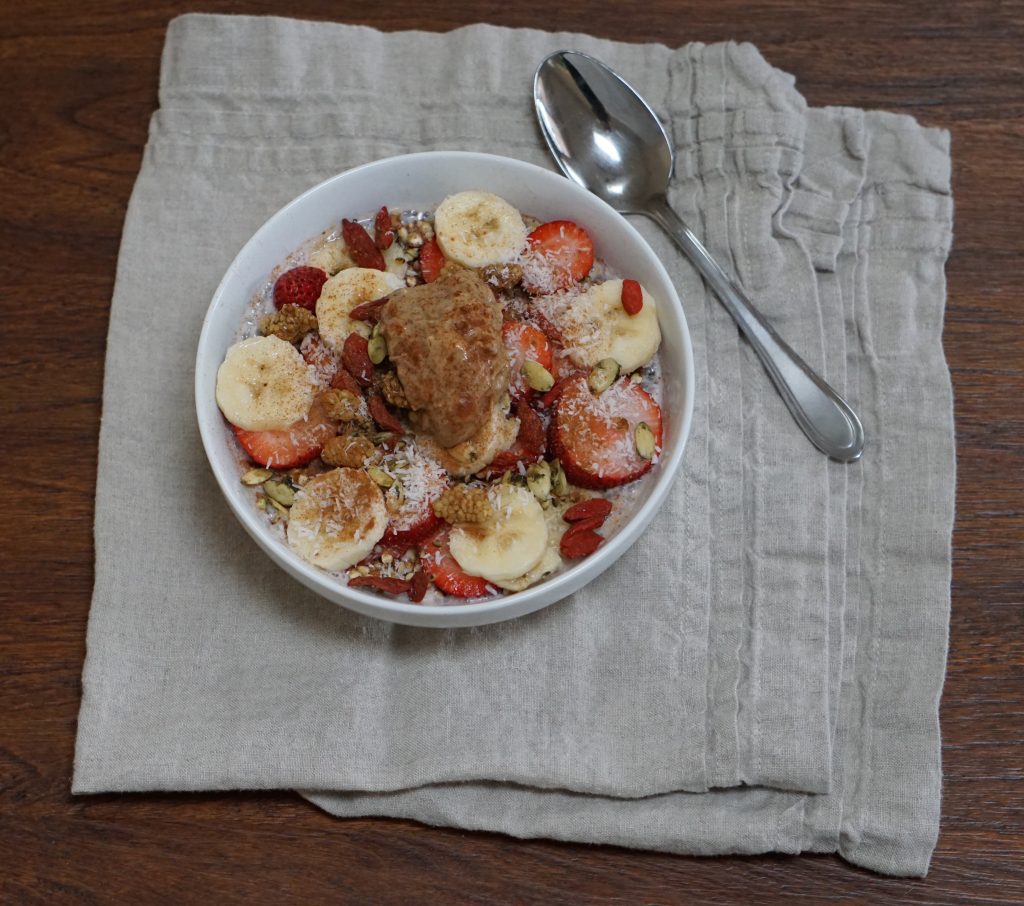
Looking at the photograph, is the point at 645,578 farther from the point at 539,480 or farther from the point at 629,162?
the point at 629,162

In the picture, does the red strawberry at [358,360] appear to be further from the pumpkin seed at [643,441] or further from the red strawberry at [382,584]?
the pumpkin seed at [643,441]

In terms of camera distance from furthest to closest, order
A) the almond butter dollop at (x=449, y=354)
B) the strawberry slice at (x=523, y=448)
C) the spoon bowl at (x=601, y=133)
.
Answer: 1. the spoon bowl at (x=601, y=133)
2. the strawberry slice at (x=523, y=448)
3. the almond butter dollop at (x=449, y=354)

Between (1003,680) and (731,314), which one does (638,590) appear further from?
(1003,680)

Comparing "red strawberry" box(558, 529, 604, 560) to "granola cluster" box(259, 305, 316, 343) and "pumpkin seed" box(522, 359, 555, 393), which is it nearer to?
"pumpkin seed" box(522, 359, 555, 393)

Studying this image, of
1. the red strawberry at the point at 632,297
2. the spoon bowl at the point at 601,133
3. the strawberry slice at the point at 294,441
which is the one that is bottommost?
the strawberry slice at the point at 294,441

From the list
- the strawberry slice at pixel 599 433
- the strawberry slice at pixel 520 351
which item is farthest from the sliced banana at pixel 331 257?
the strawberry slice at pixel 599 433

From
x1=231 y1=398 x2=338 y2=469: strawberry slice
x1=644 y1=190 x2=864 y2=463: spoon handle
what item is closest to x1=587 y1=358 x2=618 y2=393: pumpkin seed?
x1=644 y1=190 x2=864 y2=463: spoon handle
